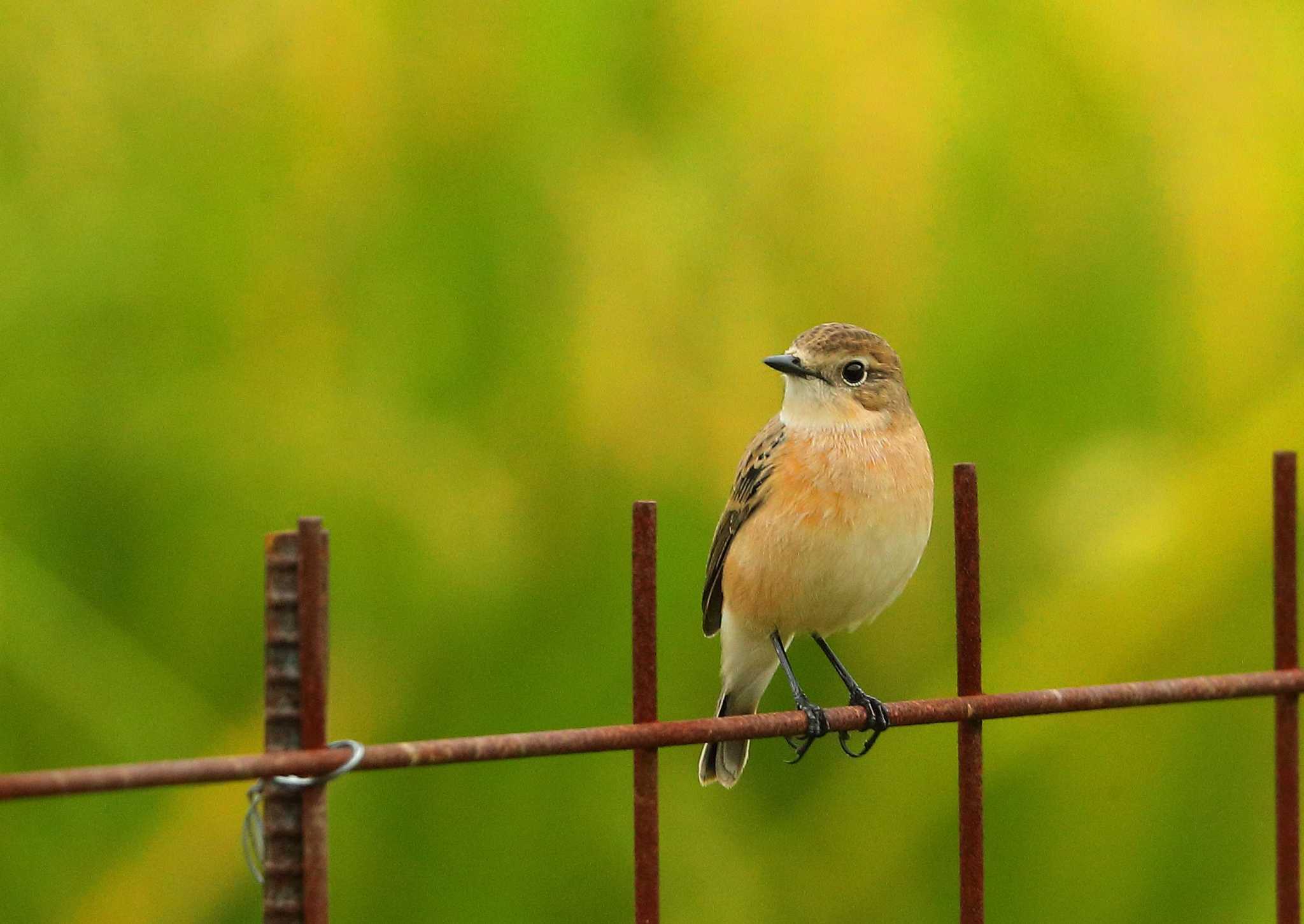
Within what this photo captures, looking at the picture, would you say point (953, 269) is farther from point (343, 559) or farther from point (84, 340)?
point (84, 340)

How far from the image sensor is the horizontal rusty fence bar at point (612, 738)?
4.26ft

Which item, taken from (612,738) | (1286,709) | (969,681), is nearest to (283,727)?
(612,738)

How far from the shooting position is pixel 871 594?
9.80 feet

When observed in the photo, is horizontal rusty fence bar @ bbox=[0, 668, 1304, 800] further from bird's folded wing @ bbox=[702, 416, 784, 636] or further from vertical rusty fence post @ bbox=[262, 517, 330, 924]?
bird's folded wing @ bbox=[702, 416, 784, 636]

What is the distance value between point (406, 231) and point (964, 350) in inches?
47.6

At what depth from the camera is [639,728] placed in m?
1.73

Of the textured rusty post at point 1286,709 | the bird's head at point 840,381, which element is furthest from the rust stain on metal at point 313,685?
the bird's head at point 840,381

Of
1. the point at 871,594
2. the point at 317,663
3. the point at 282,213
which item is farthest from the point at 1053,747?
the point at 317,663

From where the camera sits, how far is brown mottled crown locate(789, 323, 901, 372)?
124 inches

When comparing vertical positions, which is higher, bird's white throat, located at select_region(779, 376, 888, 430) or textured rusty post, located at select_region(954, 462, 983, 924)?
bird's white throat, located at select_region(779, 376, 888, 430)

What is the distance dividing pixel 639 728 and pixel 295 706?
15.8 inches

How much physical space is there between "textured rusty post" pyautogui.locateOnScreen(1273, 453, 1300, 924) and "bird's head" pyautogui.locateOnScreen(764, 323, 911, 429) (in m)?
0.92

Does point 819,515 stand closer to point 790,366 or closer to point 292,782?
point 790,366

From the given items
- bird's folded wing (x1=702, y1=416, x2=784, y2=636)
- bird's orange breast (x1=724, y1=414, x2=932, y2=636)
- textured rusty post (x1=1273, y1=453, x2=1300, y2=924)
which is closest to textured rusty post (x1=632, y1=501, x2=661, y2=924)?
textured rusty post (x1=1273, y1=453, x2=1300, y2=924)
